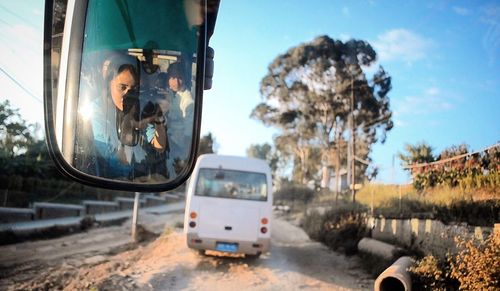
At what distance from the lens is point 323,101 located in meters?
27.2

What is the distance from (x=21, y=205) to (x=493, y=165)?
12.2 metres

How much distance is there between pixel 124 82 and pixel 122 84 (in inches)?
0.5

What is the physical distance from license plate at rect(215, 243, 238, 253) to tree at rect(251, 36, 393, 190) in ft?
25.2

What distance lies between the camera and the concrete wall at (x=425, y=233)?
5.93m

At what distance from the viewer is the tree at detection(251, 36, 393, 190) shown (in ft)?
62.8

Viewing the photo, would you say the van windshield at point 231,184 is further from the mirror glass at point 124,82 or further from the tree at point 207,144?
the tree at point 207,144

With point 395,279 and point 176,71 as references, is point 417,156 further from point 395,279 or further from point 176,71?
point 176,71

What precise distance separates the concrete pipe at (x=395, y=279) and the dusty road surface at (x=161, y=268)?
1280 millimetres

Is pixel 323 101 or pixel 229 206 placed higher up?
pixel 323 101

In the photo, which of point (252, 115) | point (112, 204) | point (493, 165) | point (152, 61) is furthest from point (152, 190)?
point (252, 115)

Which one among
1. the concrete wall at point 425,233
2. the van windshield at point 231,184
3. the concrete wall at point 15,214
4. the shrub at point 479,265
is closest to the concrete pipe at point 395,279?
the shrub at point 479,265

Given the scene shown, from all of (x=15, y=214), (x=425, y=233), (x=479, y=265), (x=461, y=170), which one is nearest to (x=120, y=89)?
(x=479, y=265)

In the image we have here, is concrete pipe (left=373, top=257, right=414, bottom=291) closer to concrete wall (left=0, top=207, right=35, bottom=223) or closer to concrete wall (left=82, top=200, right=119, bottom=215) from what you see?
concrete wall (left=0, top=207, right=35, bottom=223)

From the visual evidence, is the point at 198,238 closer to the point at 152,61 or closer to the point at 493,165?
the point at 493,165
